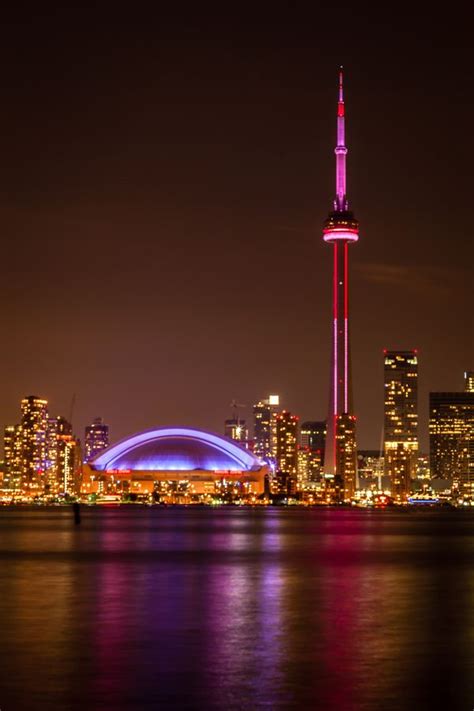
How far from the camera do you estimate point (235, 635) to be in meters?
30.5

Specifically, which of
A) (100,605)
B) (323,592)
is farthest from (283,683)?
(323,592)

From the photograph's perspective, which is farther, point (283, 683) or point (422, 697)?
point (283, 683)

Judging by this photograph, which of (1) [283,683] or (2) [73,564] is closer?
(1) [283,683]

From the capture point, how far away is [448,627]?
32.6 metres

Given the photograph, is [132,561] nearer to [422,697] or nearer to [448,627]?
[448,627]

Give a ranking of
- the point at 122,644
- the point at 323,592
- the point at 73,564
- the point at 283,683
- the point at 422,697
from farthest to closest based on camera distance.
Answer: the point at 73,564 → the point at 323,592 → the point at 122,644 → the point at 283,683 → the point at 422,697

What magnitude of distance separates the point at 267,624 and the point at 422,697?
11.6 metres

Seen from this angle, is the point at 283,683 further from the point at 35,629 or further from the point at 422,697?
the point at 35,629

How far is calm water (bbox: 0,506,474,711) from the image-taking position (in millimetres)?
22172

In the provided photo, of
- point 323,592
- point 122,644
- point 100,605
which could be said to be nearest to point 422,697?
point 122,644

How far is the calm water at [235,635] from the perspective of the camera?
22.2 m

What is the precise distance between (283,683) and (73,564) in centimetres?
3815

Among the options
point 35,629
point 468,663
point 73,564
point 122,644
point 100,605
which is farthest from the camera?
point 73,564

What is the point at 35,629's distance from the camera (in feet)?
102
